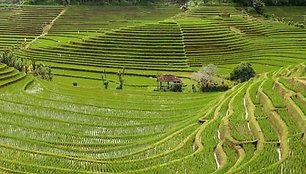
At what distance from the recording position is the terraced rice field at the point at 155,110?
20.5 metres

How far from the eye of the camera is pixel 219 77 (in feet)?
175

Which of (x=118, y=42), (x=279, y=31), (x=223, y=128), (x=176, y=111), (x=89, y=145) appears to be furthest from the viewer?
(x=279, y=31)

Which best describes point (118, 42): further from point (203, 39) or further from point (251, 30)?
point (251, 30)

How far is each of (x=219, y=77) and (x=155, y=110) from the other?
795 inches

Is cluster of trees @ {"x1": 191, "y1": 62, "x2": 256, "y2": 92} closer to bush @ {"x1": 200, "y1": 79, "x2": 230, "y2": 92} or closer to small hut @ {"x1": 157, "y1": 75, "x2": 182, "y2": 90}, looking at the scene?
bush @ {"x1": 200, "y1": 79, "x2": 230, "y2": 92}

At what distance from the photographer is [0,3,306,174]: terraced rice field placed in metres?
20.5

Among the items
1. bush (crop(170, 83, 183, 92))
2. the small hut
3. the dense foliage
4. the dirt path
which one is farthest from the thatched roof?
the dirt path

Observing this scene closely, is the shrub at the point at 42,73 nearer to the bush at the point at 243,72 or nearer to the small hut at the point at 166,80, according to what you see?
the small hut at the point at 166,80

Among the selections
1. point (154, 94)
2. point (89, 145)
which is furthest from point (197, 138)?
point (154, 94)

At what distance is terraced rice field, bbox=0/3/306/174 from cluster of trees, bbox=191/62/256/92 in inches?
76.7

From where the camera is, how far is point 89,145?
25.5m

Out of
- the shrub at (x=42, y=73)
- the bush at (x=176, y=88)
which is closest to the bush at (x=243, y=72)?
the bush at (x=176, y=88)

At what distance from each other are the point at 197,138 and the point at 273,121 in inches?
150

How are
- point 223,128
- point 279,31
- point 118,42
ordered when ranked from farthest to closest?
point 279,31, point 118,42, point 223,128
